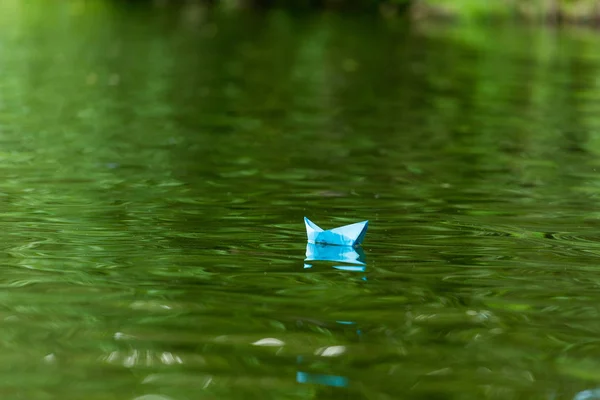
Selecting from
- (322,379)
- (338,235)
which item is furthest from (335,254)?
(322,379)

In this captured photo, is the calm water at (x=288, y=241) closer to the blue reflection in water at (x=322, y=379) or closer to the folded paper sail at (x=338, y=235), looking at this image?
the blue reflection in water at (x=322, y=379)

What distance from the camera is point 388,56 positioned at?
24.2 meters

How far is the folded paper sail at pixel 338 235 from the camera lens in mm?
6090

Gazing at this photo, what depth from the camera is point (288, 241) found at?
6.41m

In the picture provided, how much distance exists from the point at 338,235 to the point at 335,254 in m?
0.13

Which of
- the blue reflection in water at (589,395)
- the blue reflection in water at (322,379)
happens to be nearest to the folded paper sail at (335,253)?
the blue reflection in water at (322,379)

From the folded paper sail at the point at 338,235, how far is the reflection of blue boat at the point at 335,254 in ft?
0.10

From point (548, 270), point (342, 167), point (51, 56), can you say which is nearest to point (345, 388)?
point (548, 270)

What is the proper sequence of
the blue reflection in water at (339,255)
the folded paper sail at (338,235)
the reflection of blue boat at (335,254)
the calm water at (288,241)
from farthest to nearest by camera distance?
1. the folded paper sail at (338,235)
2. the reflection of blue boat at (335,254)
3. the blue reflection in water at (339,255)
4. the calm water at (288,241)

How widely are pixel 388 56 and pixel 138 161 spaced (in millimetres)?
15468

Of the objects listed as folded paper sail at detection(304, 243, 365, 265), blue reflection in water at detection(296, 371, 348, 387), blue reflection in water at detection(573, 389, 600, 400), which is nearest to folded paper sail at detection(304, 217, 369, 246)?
folded paper sail at detection(304, 243, 365, 265)

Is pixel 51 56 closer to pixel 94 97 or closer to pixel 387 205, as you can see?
pixel 94 97

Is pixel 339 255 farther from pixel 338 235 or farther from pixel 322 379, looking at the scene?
pixel 322 379

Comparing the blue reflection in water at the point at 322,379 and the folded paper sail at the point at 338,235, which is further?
the folded paper sail at the point at 338,235
